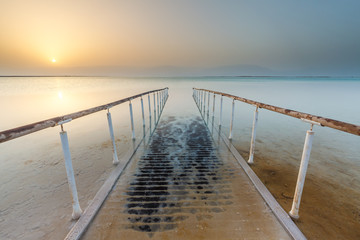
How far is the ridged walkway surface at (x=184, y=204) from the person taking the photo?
5.19 feet

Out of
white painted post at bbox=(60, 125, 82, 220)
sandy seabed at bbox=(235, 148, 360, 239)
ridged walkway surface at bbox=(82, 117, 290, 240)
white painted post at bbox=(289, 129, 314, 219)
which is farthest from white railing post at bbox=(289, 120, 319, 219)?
white painted post at bbox=(60, 125, 82, 220)

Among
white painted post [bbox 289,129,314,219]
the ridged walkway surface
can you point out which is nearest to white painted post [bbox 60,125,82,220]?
the ridged walkway surface

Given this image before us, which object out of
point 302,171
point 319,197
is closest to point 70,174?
point 302,171

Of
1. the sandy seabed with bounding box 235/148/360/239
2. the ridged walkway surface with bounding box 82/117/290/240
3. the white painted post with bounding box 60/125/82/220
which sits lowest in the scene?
the sandy seabed with bounding box 235/148/360/239

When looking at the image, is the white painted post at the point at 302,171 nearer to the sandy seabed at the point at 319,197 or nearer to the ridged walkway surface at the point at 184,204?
the sandy seabed at the point at 319,197

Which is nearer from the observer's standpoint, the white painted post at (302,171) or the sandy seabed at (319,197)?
the white painted post at (302,171)

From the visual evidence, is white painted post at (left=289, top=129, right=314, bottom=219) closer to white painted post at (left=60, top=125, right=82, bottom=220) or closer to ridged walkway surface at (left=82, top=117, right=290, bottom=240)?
ridged walkway surface at (left=82, top=117, right=290, bottom=240)

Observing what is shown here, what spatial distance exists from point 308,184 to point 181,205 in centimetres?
232

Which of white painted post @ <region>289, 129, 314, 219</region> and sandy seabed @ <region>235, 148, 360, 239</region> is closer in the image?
white painted post @ <region>289, 129, 314, 219</region>

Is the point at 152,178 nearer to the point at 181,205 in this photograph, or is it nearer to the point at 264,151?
the point at 181,205

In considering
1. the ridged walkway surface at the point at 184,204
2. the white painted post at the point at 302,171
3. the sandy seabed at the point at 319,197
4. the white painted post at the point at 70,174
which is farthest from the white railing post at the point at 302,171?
the white painted post at the point at 70,174

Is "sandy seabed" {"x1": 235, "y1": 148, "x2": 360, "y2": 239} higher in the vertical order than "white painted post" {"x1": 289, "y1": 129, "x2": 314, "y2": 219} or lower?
lower

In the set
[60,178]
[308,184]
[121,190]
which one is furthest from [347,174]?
[60,178]

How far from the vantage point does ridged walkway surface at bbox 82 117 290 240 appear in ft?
5.19
